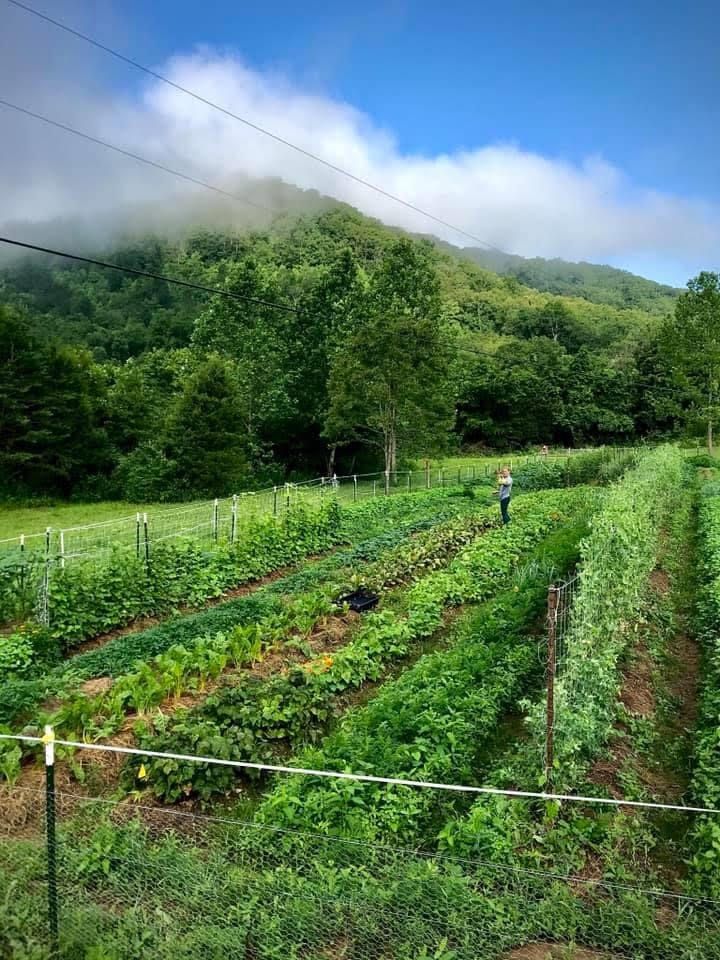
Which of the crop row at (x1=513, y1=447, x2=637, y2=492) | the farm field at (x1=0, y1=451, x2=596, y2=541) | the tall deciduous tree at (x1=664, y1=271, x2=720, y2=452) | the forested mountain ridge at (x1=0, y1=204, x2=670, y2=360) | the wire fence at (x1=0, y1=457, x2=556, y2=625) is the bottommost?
the farm field at (x1=0, y1=451, x2=596, y2=541)

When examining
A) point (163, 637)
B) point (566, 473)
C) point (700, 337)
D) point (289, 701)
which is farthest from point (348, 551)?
point (700, 337)

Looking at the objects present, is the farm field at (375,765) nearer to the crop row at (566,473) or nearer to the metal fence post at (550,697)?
the metal fence post at (550,697)

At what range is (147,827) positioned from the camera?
5.59 m

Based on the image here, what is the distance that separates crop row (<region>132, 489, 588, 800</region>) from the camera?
21.5 feet

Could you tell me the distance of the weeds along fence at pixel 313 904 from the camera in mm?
4160

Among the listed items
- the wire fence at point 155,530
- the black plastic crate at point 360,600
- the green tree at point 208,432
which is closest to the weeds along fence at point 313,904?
the black plastic crate at point 360,600

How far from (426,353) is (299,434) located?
12481 millimetres

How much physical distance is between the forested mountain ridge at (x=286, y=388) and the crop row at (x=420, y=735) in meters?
13.0

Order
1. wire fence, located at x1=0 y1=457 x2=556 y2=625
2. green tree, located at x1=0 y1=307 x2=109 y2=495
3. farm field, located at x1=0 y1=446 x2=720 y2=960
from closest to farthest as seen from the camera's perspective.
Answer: farm field, located at x1=0 y1=446 x2=720 y2=960
wire fence, located at x1=0 y1=457 x2=556 y2=625
green tree, located at x1=0 y1=307 x2=109 y2=495

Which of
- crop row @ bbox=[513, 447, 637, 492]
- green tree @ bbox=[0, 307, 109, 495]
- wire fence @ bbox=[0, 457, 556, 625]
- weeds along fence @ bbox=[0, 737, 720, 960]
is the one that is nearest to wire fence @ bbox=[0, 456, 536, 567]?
wire fence @ bbox=[0, 457, 556, 625]

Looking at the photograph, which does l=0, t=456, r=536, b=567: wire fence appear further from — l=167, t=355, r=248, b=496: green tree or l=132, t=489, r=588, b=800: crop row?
l=167, t=355, r=248, b=496: green tree

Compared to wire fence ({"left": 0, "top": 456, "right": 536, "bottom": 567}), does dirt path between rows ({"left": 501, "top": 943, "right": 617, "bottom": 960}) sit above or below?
below

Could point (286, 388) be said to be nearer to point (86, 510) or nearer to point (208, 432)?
point (208, 432)

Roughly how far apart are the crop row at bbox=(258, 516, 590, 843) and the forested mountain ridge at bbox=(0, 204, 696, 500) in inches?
511
